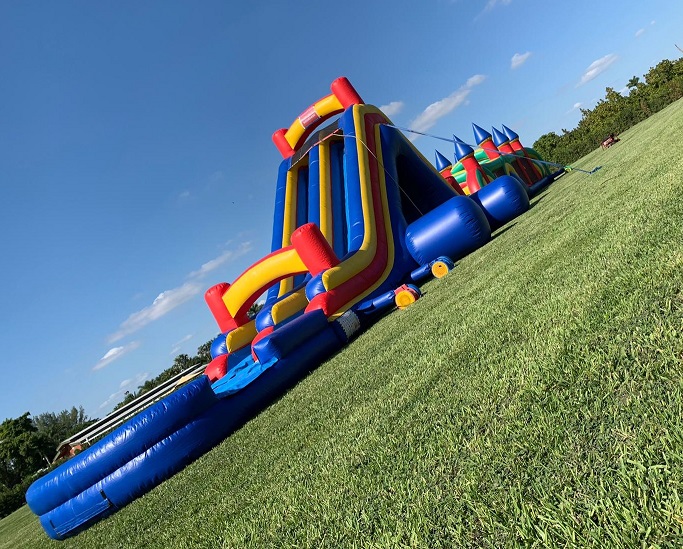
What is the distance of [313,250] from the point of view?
6.96 metres

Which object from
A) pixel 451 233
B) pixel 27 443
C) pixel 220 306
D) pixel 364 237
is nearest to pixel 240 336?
pixel 220 306

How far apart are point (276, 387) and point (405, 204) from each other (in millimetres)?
6756

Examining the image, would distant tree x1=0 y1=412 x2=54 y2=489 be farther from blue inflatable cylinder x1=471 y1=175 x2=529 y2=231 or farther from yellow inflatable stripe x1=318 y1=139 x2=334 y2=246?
blue inflatable cylinder x1=471 y1=175 x2=529 y2=231

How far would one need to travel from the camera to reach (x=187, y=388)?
446cm

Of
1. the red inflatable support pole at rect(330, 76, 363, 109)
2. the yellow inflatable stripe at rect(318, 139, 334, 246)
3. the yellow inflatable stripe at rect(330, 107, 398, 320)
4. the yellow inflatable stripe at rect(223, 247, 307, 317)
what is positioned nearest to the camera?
the yellow inflatable stripe at rect(330, 107, 398, 320)

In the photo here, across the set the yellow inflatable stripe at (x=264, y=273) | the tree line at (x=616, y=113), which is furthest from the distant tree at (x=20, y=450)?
Answer: the tree line at (x=616, y=113)

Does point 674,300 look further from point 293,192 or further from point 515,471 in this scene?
point 293,192

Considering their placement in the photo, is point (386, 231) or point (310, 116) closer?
point (386, 231)

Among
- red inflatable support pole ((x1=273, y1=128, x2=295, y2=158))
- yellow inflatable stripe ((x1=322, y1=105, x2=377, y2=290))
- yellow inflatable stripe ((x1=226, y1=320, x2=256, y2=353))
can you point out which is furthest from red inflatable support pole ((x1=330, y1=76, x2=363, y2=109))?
yellow inflatable stripe ((x1=226, y1=320, x2=256, y2=353))

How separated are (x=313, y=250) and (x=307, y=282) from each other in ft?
3.66

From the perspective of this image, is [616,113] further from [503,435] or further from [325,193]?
[503,435]

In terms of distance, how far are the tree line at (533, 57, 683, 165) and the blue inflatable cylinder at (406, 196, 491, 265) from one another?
2331cm

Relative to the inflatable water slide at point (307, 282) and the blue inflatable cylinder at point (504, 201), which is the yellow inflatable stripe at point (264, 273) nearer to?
the inflatable water slide at point (307, 282)

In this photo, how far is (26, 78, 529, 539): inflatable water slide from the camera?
13.7 feet
